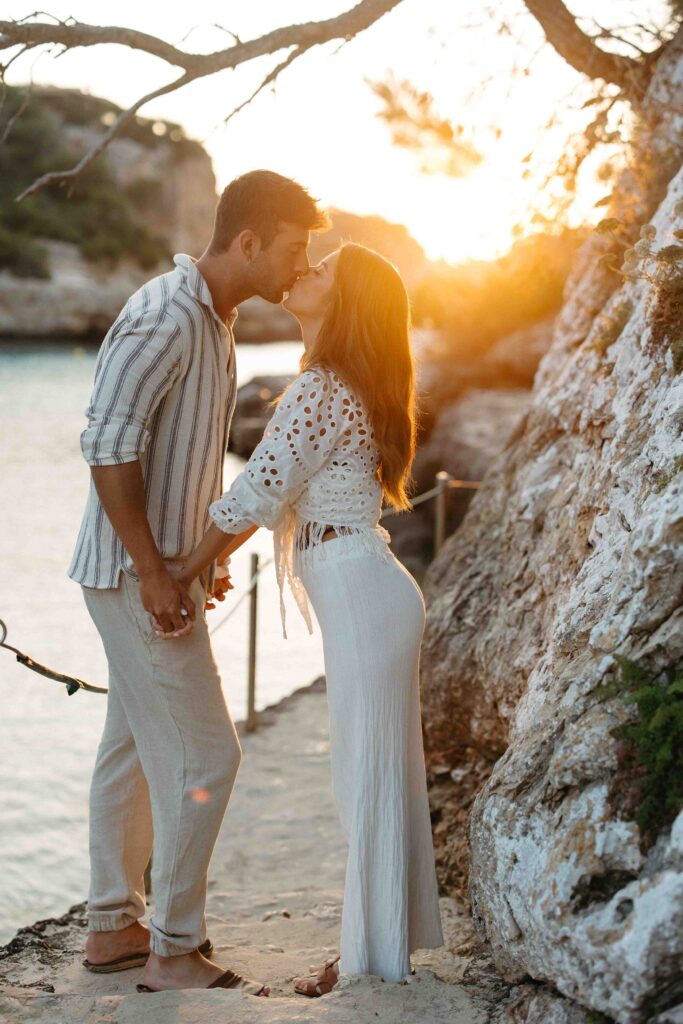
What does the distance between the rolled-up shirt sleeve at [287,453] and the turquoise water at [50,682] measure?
9.15 feet

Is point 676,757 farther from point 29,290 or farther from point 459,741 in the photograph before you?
point 29,290

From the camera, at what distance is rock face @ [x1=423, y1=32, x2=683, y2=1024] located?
85.7 inches

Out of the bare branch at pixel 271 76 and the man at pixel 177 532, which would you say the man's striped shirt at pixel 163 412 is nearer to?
the man at pixel 177 532

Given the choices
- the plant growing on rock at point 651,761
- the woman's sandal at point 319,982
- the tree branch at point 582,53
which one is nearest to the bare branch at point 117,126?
the tree branch at point 582,53

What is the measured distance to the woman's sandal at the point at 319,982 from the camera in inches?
120

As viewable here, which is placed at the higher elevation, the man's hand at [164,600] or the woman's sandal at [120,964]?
the man's hand at [164,600]

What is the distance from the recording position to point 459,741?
14.2ft

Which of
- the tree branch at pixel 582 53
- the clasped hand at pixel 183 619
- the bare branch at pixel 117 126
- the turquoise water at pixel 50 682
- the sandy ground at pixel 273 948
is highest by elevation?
the tree branch at pixel 582 53

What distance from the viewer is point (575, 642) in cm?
289

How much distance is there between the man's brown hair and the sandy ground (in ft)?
6.78

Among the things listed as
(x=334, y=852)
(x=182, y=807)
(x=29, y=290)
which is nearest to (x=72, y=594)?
(x=334, y=852)

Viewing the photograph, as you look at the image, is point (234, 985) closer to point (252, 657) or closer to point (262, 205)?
point (262, 205)

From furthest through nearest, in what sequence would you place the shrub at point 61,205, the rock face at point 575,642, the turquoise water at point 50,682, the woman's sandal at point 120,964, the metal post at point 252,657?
the shrub at point 61,205
the metal post at point 252,657
the turquoise water at point 50,682
the woman's sandal at point 120,964
the rock face at point 575,642

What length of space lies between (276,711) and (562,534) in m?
3.40
